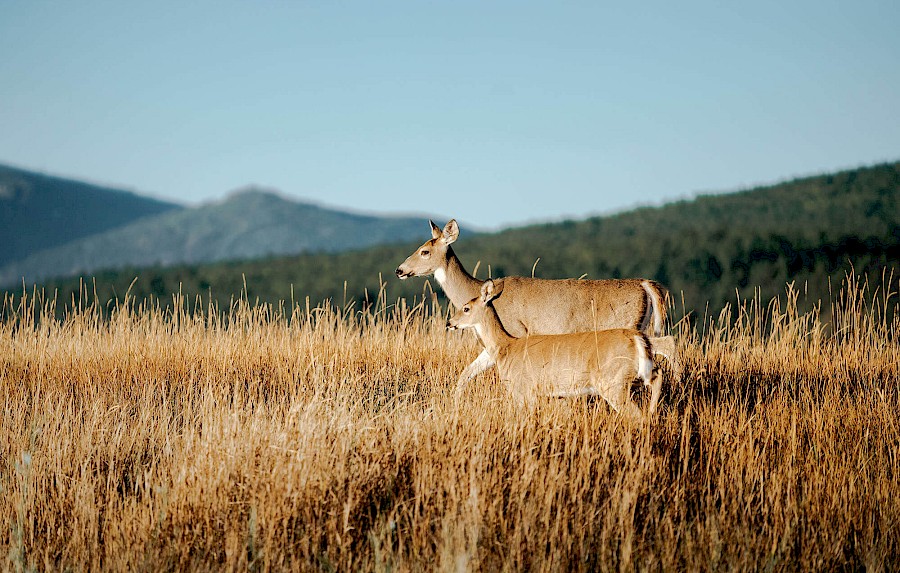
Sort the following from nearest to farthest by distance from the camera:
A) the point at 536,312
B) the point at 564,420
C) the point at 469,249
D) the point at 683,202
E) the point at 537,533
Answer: the point at 537,533
the point at 564,420
the point at 536,312
the point at 469,249
the point at 683,202

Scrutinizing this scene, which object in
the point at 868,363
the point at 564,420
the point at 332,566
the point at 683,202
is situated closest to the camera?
the point at 332,566

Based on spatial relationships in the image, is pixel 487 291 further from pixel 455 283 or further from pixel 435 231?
pixel 435 231

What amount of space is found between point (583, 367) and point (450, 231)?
3.17m

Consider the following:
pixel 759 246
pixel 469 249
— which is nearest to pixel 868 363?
pixel 759 246

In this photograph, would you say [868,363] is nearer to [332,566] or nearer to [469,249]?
[332,566]

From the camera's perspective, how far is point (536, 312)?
855 cm

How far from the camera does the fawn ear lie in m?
9.35

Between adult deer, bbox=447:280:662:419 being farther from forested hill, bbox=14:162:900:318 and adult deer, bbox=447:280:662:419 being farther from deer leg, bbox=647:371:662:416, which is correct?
forested hill, bbox=14:162:900:318

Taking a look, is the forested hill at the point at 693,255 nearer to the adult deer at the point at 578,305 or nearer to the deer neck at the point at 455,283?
the deer neck at the point at 455,283

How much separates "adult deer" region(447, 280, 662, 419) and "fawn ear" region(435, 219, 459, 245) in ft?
7.21

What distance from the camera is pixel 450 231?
9.48 m

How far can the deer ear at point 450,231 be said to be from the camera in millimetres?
9352

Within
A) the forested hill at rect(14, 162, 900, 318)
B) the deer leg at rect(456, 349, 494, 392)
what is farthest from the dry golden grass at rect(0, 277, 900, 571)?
the forested hill at rect(14, 162, 900, 318)

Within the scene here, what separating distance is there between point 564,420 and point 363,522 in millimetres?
1696
